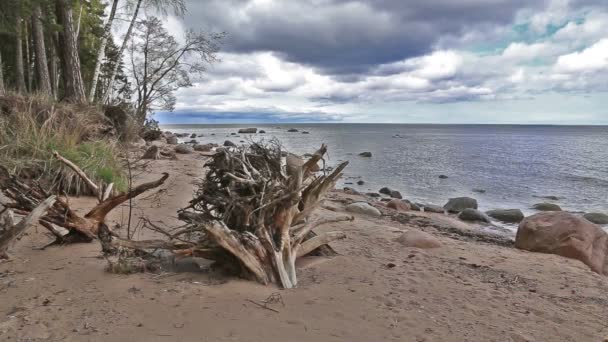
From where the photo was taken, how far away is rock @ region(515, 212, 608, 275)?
740 centimetres

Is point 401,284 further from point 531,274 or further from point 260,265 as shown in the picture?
point 531,274

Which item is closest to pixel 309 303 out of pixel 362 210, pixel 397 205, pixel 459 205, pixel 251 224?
pixel 251 224

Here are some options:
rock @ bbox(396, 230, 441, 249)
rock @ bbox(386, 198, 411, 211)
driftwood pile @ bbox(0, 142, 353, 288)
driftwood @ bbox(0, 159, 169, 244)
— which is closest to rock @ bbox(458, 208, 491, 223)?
rock @ bbox(386, 198, 411, 211)

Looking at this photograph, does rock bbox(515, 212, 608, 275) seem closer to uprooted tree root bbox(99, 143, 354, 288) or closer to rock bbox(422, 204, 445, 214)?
uprooted tree root bbox(99, 143, 354, 288)

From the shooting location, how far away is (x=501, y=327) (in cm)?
383

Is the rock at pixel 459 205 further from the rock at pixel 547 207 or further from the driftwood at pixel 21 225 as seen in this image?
the driftwood at pixel 21 225

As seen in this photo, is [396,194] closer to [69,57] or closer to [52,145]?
[69,57]

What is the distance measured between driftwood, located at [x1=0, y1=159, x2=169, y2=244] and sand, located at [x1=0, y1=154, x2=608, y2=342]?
7.7 inches

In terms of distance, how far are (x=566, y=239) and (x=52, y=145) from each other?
363 inches

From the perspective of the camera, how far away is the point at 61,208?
16.7ft

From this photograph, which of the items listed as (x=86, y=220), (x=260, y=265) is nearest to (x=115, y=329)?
(x=260, y=265)

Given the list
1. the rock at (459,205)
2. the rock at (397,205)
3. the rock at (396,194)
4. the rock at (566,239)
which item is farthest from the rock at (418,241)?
the rock at (396,194)

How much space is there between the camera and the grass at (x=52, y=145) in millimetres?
7051

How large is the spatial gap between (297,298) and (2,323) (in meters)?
2.32
